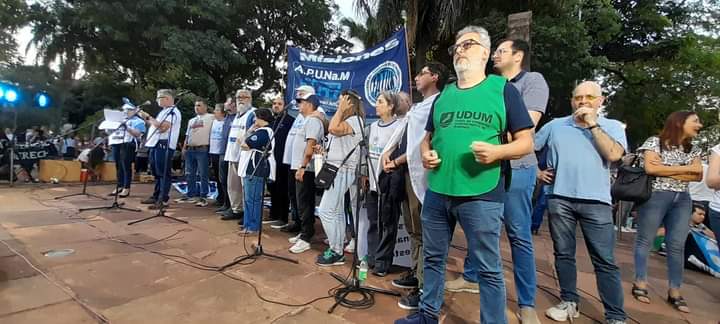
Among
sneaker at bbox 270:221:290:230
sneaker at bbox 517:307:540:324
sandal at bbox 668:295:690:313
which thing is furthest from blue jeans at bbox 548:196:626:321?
sneaker at bbox 270:221:290:230

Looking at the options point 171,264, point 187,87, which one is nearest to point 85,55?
point 187,87

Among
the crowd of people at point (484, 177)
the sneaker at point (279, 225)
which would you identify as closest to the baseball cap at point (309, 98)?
the crowd of people at point (484, 177)

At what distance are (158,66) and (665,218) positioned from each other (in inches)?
642

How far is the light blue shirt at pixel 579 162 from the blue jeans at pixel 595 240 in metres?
0.06

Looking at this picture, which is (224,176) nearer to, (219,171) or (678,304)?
(219,171)

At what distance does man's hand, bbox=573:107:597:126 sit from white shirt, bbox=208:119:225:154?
4.57 meters

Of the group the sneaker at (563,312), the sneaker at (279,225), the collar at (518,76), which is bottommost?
the sneaker at (563,312)

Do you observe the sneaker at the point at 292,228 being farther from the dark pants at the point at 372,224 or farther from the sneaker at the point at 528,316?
the sneaker at the point at 528,316

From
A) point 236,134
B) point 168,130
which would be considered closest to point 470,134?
point 236,134

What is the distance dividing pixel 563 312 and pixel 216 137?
15.8 feet

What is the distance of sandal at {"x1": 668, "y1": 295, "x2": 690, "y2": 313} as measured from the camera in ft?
9.16

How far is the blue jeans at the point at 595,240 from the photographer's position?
89.0 inches

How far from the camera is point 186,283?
275 centimetres

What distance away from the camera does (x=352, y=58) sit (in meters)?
5.19
